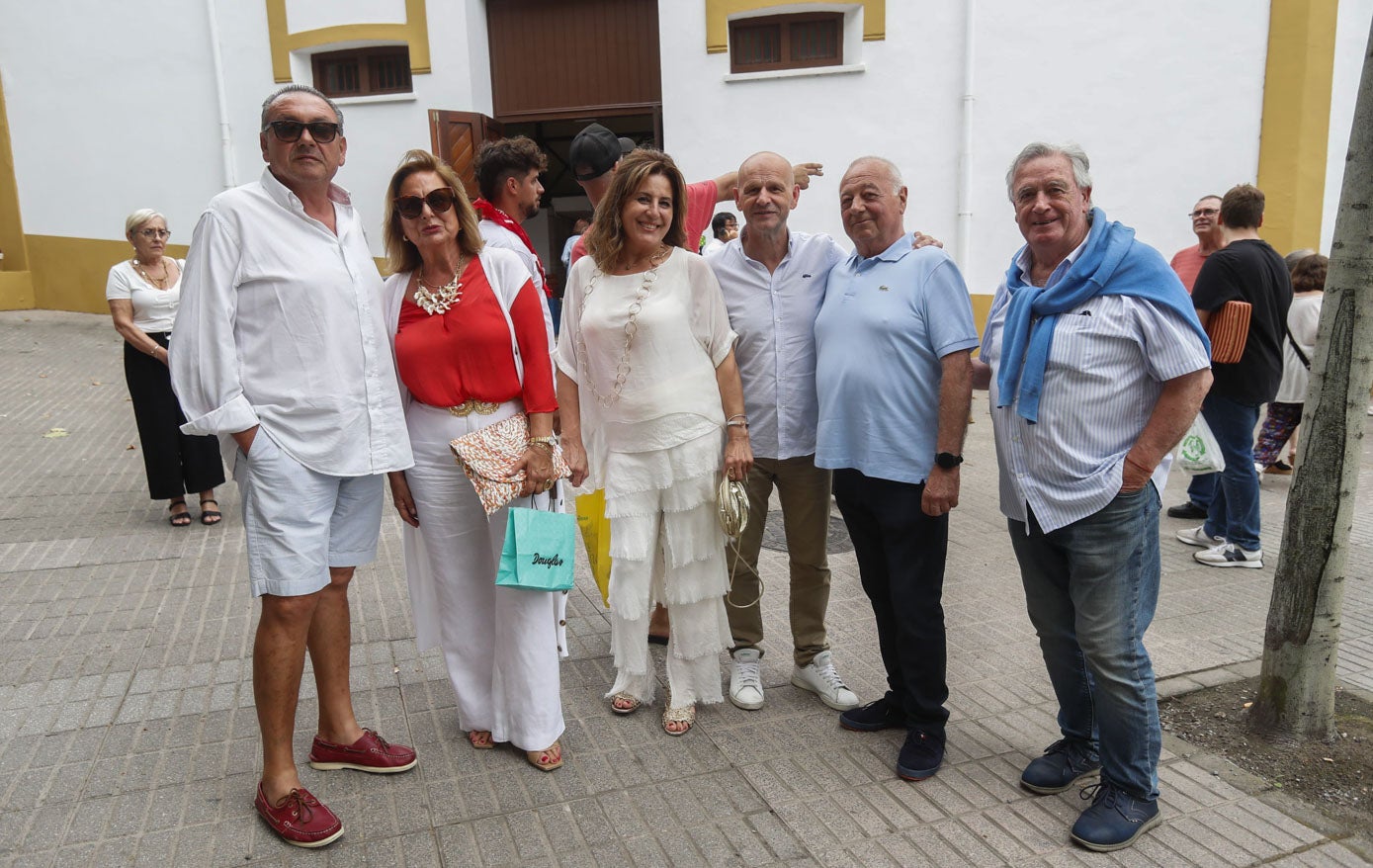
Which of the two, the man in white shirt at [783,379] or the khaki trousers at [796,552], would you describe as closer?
the man in white shirt at [783,379]

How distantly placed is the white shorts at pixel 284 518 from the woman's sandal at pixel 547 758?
920mm

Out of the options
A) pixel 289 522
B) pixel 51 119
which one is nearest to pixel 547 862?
pixel 289 522

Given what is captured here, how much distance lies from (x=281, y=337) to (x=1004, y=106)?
954 cm

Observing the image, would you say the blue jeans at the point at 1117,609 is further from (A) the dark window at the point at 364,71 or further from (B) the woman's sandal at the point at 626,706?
(A) the dark window at the point at 364,71

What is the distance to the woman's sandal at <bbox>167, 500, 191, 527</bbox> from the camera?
5910mm

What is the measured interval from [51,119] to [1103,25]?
1345cm

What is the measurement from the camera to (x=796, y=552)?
11.8 ft

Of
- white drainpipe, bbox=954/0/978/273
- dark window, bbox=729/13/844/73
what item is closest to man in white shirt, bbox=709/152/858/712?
white drainpipe, bbox=954/0/978/273

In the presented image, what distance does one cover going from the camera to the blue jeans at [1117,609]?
103 inches

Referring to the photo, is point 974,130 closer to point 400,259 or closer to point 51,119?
point 400,259

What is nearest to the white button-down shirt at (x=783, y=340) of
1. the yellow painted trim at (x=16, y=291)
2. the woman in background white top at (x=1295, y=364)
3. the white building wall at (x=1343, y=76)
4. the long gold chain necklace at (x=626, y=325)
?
the long gold chain necklace at (x=626, y=325)

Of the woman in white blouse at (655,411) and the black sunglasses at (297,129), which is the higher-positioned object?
the black sunglasses at (297,129)

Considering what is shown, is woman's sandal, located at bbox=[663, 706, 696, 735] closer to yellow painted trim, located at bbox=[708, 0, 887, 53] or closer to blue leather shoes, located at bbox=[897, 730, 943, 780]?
blue leather shoes, located at bbox=[897, 730, 943, 780]

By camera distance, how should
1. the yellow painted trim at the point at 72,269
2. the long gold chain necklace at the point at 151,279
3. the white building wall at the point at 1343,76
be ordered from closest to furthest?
1. the long gold chain necklace at the point at 151,279
2. the white building wall at the point at 1343,76
3. the yellow painted trim at the point at 72,269
